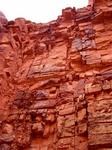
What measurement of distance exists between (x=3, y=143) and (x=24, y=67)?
A: 6.06 metres

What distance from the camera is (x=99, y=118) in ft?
35.7

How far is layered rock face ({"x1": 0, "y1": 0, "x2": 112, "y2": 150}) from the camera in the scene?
1152 centimetres

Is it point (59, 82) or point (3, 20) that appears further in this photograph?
point (3, 20)

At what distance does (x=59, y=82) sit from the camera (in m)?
14.9

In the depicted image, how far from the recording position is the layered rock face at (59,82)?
11516mm

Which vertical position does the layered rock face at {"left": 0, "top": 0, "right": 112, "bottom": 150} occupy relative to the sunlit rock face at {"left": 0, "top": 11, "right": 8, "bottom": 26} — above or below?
below

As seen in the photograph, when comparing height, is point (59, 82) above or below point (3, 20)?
below

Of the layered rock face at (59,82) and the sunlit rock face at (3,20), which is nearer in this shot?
the layered rock face at (59,82)

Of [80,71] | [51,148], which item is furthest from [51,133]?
[80,71]

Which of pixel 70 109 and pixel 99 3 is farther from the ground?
pixel 99 3

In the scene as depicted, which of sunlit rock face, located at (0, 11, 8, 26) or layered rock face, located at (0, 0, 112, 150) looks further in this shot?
sunlit rock face, located at (0, 11, 8, 26)

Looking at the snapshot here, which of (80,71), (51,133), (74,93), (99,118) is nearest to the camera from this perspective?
(99,118)

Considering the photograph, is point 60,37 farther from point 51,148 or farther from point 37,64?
point 51,148

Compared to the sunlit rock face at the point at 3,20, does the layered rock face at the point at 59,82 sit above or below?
below
